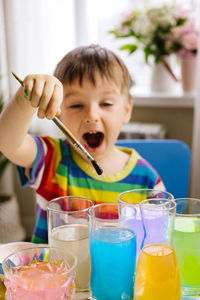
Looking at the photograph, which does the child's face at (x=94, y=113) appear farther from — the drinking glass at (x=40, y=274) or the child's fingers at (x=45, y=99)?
the drinking glass at (x=40, y=274)

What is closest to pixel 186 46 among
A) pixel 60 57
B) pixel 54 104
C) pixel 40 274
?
pixel 60 57

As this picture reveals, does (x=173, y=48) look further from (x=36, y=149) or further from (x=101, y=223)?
(x=101, y=223)

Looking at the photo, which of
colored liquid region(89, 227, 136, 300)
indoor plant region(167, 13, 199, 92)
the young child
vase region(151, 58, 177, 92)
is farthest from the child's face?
vase region(151, 58, 177, 92)

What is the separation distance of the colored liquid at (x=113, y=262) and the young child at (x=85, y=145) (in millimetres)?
425

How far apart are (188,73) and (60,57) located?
82cm

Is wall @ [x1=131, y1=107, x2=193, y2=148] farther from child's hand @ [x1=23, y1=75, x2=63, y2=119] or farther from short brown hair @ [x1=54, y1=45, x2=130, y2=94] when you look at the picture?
child's hand @ [x1=23, y1=75, x2=63, y2=119]

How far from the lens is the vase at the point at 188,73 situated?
2271 millimetres

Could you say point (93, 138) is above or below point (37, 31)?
below

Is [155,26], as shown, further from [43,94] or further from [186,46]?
[43,94]

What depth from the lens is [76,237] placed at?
25.3 inches

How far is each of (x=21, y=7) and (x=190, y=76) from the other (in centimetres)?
111

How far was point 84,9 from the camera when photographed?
2191 mm

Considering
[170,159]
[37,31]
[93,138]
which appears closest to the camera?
[93,138]

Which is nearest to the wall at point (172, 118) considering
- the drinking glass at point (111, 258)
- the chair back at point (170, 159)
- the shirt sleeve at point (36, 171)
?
the chair back at point (170, 159)
